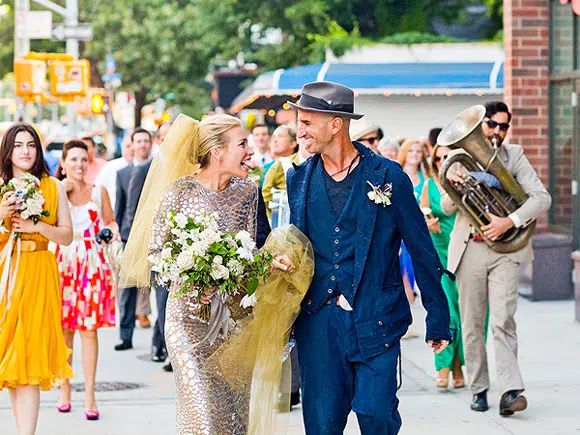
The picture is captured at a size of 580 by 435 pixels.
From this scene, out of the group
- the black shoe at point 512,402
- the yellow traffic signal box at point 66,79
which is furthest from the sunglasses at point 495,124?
the yellow traffic signal box at point 66,79

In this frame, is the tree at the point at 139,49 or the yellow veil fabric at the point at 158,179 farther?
the tree at the point at 139,49

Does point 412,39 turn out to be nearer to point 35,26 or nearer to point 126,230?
point 35,26

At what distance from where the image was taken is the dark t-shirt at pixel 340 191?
5418mm

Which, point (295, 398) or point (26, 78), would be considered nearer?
point (295, 398)

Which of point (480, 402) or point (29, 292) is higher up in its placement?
point (29, 292)

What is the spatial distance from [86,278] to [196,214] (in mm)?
3074

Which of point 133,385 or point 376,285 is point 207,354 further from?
point 133,385

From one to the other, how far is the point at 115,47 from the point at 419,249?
1831 inches

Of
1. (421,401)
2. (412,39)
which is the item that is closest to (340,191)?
(421,401)

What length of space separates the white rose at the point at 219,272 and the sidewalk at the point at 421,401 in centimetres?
287

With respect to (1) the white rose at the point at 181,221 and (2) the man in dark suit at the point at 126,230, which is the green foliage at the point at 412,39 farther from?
(1) the white rose at the point at 181,221

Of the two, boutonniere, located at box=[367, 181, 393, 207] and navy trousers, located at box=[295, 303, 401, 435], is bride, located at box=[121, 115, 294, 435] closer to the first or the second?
navy trousers, located at box=[295, 303, 401, 435]

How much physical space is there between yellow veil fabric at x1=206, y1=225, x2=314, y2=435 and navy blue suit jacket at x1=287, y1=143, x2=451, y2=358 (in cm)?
12

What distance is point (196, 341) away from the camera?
229 inches
